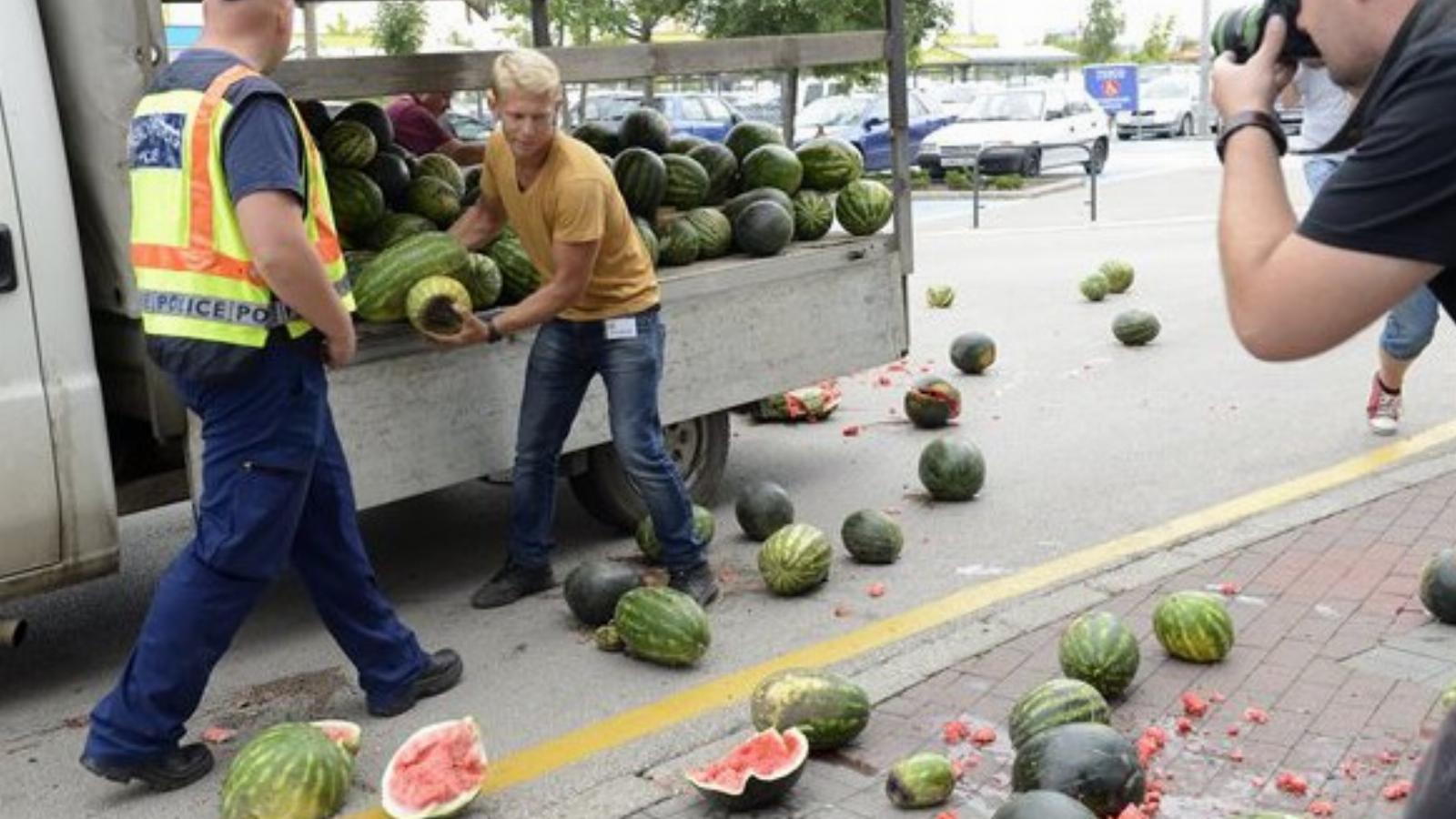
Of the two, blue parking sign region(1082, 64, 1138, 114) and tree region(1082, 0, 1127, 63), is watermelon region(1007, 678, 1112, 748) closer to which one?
blue parking sign region(1082, 64, 1138, 114)

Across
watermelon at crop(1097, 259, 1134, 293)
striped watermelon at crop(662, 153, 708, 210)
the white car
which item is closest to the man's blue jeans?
striped watermelon at crop(662, 153, 708, 210)

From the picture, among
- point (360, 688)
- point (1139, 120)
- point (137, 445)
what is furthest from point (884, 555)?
point (1139, 120)

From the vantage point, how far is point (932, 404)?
9070 mm

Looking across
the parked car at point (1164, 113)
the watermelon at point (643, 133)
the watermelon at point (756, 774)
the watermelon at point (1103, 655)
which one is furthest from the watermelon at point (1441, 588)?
the parked car at point (1164, 113)

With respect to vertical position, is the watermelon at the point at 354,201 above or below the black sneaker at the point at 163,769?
above

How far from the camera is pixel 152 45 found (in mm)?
4859

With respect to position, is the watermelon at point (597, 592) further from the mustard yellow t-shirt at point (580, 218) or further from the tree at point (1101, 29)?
the tree at point (1101, 29)

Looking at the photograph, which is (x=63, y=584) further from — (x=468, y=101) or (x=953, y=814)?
(x=468, y=101)

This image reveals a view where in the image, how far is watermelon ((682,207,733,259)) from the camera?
24.1ft

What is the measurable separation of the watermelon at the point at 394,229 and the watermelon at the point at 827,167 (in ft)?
8.00

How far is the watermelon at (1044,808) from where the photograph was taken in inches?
143

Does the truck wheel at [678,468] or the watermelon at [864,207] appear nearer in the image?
the truck wheel at [678,468]

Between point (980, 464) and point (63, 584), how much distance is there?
4.27 m

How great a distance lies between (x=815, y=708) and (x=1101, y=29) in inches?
2882
